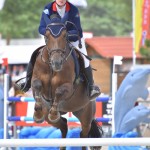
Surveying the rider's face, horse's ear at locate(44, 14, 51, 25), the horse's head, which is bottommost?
the horse's head

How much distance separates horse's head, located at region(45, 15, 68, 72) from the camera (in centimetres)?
711

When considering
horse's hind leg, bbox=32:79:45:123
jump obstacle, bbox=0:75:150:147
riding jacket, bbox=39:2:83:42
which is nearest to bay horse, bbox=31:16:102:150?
horse's hind leg, bbox=32:79:45:123

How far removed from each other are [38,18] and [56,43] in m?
34.5

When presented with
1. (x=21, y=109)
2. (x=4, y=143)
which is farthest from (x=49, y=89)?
Answer: (x=21, y=109)

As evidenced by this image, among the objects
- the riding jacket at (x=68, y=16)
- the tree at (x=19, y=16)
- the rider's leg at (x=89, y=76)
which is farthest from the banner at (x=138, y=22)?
the tree at (x=19, y=16)

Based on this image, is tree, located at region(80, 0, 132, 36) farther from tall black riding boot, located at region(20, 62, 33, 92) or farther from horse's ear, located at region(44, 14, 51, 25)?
horse's ear, located at region(44, 14, 51, 25)

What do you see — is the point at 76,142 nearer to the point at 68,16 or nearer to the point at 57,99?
the point at 57,99

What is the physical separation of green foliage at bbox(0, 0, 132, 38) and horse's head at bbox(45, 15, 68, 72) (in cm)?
3080

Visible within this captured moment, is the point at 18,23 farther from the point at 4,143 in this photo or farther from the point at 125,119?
the point at 4,143

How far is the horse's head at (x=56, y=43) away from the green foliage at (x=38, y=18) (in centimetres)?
3080

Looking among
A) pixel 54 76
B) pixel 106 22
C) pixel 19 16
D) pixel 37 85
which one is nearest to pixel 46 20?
pixel 54 76

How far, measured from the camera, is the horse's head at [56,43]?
711 cm

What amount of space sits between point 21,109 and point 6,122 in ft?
6.10

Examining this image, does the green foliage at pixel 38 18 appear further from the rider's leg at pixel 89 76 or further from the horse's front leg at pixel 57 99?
the horse's front leg at pixel 57 99
